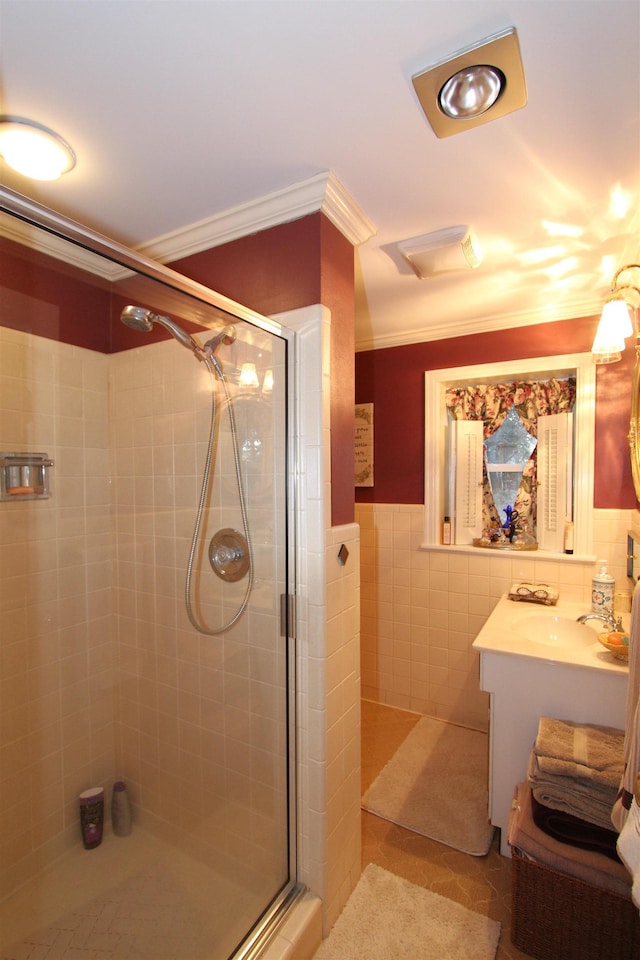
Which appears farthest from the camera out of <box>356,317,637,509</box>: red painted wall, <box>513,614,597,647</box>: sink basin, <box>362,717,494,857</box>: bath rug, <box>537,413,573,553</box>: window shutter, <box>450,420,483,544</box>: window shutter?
<box>450,420,483,544</box>: window shutter

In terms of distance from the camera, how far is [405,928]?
1.46 meters

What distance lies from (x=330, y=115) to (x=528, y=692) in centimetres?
204

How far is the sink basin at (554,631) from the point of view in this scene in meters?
2.01

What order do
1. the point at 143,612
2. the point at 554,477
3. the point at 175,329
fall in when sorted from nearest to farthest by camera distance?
1. the point at 175,329
2. the point at 143,612
3. the point at 554,477

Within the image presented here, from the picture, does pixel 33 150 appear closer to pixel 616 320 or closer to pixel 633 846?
pixel 616 320

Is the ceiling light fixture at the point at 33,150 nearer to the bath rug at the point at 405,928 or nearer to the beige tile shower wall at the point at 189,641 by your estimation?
the beige tile shower wall at the point at 189,641

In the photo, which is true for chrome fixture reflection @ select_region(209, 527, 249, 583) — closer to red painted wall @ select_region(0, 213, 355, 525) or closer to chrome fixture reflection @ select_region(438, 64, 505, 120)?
red painted wall @ select_region(0, 213, 355, 525)

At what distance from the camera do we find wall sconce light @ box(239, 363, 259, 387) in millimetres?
1520

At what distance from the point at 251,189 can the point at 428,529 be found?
6.75ft

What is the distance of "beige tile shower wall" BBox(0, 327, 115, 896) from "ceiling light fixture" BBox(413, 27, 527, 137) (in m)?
1.44

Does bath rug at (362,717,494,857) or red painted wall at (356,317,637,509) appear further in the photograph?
red painted wall at (356,317,637,509)

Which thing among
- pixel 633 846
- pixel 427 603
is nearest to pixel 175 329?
pixel 633 846

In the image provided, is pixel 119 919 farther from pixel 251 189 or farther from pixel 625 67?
pixel 625 67

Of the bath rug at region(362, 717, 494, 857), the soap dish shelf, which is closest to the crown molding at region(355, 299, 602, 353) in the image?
the soap dish shelf
